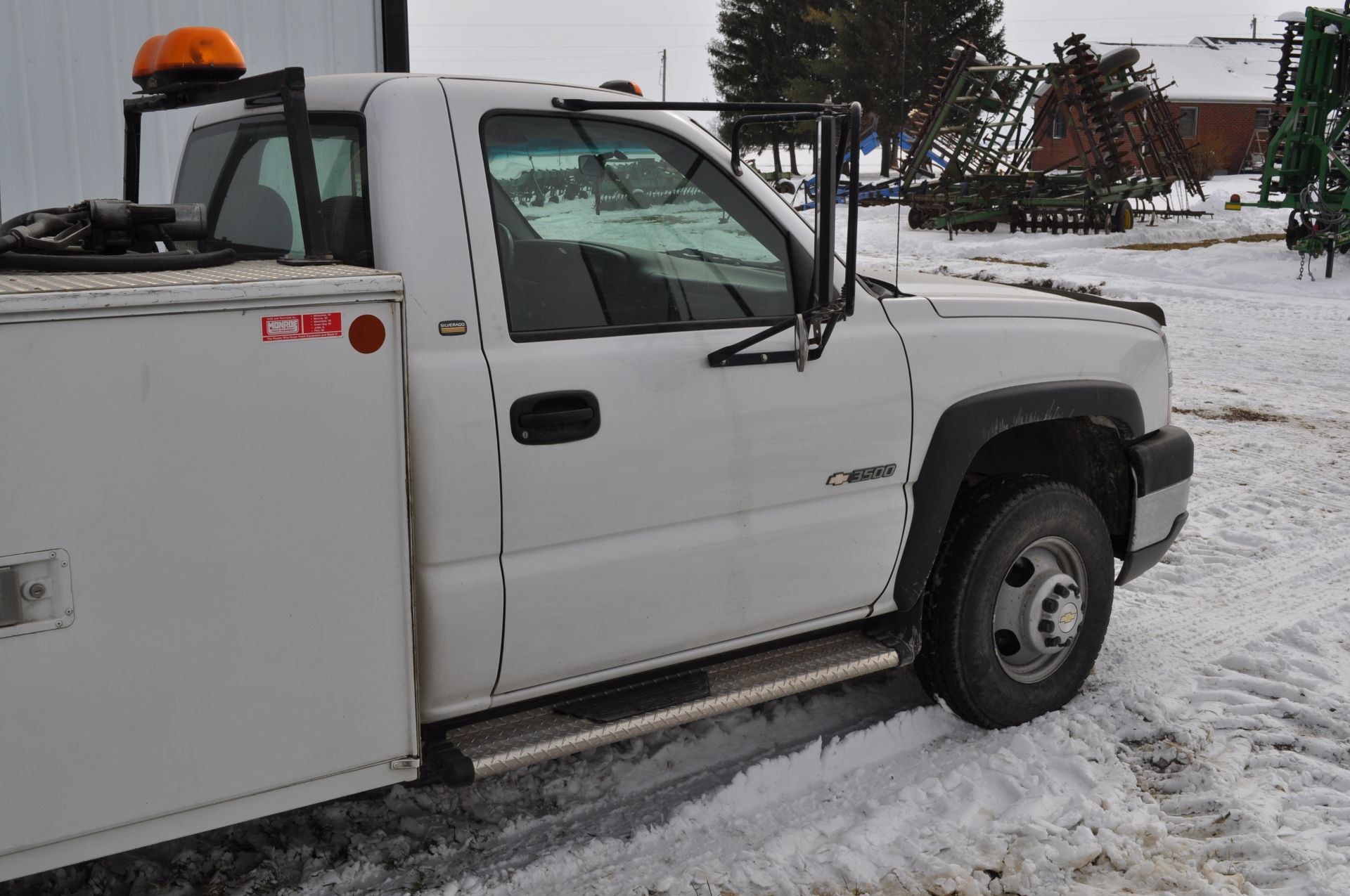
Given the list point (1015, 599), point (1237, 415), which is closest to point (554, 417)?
point (1015, 599)

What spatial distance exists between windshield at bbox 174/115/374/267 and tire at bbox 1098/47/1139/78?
2114cm

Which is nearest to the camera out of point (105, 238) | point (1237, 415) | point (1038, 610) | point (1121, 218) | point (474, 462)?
point (474, 462)

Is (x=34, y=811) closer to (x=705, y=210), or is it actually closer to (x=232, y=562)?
(x=232, y=562)

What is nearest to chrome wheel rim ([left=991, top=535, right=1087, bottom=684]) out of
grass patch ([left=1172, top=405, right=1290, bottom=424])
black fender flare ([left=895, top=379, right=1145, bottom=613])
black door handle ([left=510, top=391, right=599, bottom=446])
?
black fender flare ([left=895, top=379, right=1145, bottom=613])

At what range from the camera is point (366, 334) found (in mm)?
2521

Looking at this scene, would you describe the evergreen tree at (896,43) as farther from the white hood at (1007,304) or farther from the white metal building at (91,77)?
the white hood at (1007,304)

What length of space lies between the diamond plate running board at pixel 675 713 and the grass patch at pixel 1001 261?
16.1 meters

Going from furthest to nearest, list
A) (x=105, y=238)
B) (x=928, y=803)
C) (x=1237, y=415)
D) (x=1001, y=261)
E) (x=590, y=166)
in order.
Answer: (x=1001, y=261), (x=1237, y=415), (x=928, y=803), (x=590, y=166), (x=105, y=238)

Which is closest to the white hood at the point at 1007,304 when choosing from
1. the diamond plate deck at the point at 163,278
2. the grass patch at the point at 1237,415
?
the diamond plate deck at the point at 163,278

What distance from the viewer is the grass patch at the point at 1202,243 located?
67.3 ft

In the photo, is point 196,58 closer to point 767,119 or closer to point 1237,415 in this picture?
point 767,119

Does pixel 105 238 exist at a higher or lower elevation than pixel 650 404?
higher

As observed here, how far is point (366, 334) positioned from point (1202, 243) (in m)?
22.0

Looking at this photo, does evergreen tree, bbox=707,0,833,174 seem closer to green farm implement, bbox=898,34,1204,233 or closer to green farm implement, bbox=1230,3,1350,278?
green farm implement, bbox=898,34,1204,233
